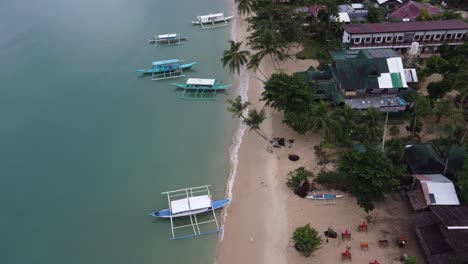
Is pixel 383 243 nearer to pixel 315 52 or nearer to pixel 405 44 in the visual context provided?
pixel 405 44

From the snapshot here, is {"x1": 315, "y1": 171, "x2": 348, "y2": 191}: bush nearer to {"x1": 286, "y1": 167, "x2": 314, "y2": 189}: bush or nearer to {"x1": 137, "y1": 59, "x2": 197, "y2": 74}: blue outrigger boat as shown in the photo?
{"x1": 286, "y1": 167, "x2": 314, "y2": 189}: bush

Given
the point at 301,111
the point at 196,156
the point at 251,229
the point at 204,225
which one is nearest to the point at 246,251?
the point at 251,229

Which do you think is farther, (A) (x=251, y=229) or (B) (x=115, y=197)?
(B) (x=115, y=197)

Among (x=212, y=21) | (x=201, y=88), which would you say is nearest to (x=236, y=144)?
(x=201, y=88)

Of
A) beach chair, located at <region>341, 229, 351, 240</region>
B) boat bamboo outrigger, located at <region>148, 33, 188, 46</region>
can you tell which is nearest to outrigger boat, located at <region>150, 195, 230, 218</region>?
beach chair, located at <region>341, 229, 351, 240</region>

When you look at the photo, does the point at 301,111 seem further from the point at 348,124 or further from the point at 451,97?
the point at 451,97

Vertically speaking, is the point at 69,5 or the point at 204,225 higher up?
the point at 69,5

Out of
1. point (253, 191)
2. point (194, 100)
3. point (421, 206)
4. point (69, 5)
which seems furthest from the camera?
point (69, 5)
